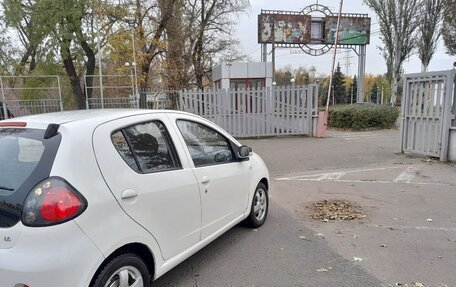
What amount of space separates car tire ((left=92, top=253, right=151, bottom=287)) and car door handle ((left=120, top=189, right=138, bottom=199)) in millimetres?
422

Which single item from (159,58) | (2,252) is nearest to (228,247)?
(2,252)

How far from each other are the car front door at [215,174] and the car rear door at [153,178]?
0.17m

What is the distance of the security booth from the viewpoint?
2017 centimetres

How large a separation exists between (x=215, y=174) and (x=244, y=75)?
17.2 m

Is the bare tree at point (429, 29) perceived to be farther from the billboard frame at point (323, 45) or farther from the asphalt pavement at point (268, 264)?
the asphalt pavement at point (268, 264)

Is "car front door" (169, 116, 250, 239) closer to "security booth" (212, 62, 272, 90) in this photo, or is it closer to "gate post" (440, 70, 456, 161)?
"gate post" (440, 70, 456, 161)

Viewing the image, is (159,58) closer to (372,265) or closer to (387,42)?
(387,42)

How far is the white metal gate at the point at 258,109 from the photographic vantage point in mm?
13945

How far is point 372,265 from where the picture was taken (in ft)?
11.9

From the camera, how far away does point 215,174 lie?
364cm

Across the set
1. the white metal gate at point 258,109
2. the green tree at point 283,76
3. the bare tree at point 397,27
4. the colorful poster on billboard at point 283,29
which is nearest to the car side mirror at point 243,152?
the white metal gate at point 258,109

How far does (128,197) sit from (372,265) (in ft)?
8.48

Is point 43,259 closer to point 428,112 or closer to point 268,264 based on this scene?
point 268,264

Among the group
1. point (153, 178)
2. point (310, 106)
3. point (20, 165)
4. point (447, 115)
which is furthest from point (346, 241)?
point (310, 106)
